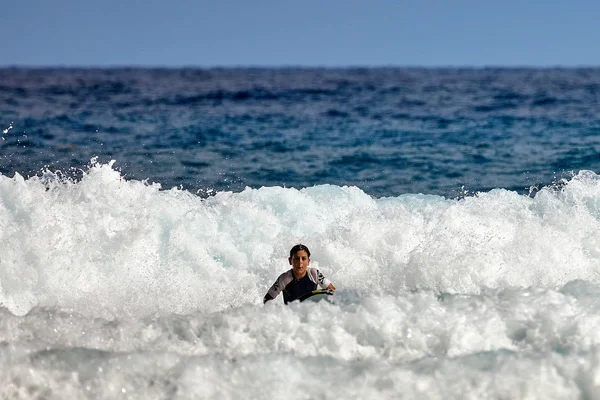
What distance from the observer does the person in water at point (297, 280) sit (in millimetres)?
8492

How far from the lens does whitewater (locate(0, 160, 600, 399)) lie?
6.09 metres

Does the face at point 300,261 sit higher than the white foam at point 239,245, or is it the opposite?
the face at point 300,261

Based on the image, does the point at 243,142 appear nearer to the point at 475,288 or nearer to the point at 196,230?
the point at 196,230

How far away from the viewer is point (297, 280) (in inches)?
339

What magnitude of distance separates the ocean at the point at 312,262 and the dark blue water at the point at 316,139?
0.13 meters

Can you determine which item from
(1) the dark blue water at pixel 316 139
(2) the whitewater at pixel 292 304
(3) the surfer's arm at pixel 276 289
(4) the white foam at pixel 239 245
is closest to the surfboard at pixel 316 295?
(2) the whitewater at pixel 292 304

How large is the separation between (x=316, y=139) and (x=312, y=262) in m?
11.6

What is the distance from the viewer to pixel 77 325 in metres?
6.96

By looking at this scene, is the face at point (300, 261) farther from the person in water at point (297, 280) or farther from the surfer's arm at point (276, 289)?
the surfer's arm at point (276, 289)

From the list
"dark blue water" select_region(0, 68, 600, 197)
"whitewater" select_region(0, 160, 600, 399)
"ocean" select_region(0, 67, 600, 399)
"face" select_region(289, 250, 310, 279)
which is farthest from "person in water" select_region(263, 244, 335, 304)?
"dark blue water" select_region(0, 68, 600, 197)

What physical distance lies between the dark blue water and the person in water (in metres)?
6.64

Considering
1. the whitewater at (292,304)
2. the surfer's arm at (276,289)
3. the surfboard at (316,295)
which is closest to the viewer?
the whitewater at (292,304)

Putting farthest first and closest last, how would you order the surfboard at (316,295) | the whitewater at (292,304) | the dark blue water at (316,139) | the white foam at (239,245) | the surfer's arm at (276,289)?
the dark blue water at (316,139), the white foam at (239,245), the surfer's arm at (276,289), the surfboard at (316,295), the whitewater at (292,304)

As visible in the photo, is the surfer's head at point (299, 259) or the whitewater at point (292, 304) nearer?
the whitewater at point (292, 304)
